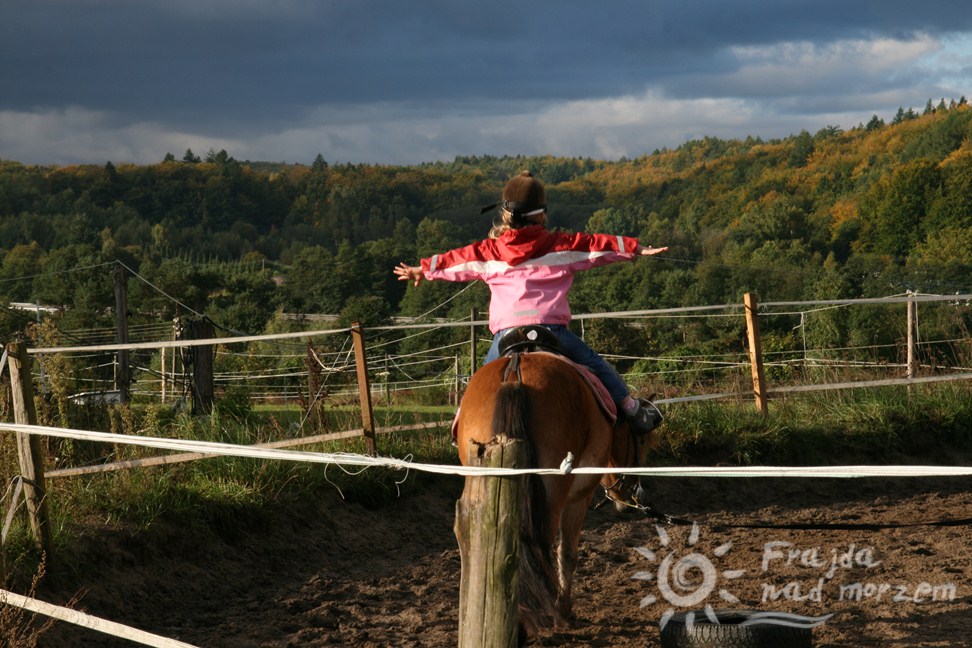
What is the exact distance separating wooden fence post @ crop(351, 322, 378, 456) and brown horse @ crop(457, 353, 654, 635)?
3.14 metres

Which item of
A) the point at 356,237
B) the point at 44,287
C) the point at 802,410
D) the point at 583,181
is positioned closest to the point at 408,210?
the point at 356,237

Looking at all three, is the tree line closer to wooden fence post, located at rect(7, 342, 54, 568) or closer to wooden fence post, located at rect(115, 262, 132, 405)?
wooden fence post, located at rect(115, 262, 132, 405)

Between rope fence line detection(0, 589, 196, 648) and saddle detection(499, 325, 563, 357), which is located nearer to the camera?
rope fence line detection(0, 589, 196, 648)

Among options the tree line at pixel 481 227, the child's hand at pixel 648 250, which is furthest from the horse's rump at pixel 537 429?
the tree line at pixel 481 227

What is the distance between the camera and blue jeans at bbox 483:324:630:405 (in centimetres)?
486

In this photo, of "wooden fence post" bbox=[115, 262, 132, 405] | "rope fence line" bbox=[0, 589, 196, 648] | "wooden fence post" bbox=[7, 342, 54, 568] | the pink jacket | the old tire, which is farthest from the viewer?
"wooden fence post" bbox=[115, 262, 132, 405]

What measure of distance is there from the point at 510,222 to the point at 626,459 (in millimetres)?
1625

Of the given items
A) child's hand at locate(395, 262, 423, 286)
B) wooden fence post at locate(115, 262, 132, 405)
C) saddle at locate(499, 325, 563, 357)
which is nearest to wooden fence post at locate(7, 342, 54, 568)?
child's hand at locate(395, 262, 423, 286)

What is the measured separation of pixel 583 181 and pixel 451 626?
300 feet

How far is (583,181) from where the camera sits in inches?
3725

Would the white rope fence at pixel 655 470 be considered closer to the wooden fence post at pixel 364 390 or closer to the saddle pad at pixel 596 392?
the saddle pad at pixel 596 392

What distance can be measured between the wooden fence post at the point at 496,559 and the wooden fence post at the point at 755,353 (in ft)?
22.9

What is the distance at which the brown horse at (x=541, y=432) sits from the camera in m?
3.95

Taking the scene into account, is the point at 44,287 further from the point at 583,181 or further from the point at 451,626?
the point at 451,626
